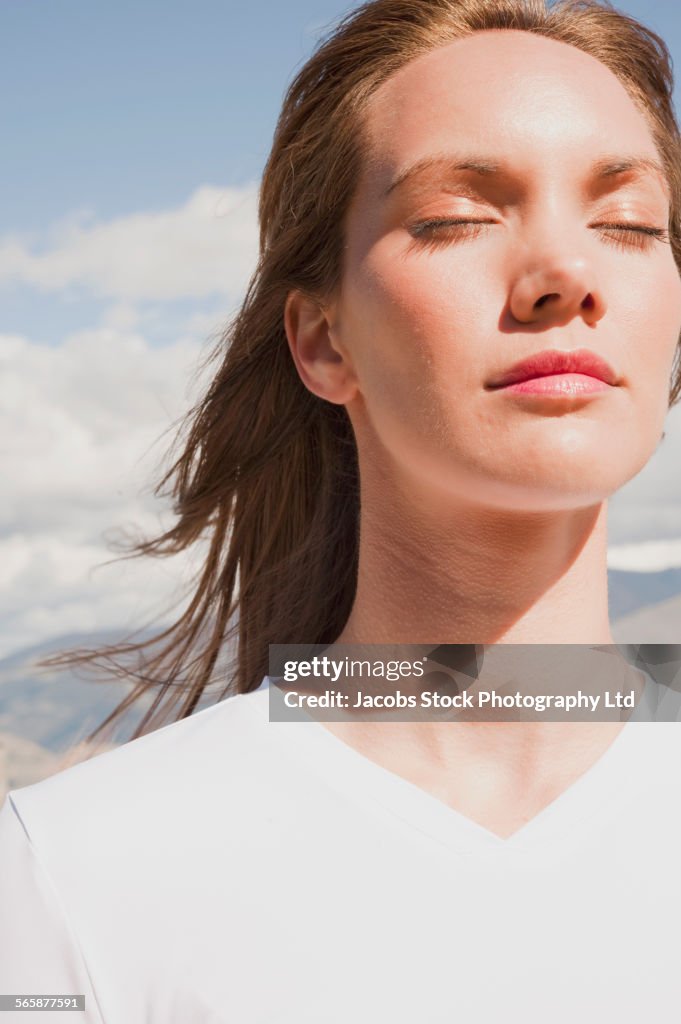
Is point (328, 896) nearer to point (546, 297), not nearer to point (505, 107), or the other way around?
point (546, 297)

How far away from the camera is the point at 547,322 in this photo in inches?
102

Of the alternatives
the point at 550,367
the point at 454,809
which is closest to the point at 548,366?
the point at 550,367

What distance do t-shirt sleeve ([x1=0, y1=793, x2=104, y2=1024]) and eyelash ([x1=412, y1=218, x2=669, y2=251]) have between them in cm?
170

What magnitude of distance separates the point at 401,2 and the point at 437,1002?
8.98ft

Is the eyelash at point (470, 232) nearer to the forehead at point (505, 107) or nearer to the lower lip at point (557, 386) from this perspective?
the forehead at point (505, 107)

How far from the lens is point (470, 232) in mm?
2730

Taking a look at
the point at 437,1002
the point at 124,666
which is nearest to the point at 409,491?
the point at 437,1002

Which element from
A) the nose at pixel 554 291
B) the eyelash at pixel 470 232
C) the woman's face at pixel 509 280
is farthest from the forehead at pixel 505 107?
the nose at pixel 554 291

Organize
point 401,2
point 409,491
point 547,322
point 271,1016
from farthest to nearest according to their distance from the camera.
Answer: point 401,2 < point 409,491 < point 547,322 < point 271,1016

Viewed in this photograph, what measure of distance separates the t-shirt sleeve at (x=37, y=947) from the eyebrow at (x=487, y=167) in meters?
1.86

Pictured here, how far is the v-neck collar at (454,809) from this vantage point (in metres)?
2.63

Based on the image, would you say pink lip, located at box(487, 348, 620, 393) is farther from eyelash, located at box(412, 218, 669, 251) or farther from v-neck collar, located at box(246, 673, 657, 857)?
v-neck collar, located at box(246, 673, 657, 857)

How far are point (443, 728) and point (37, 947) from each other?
1.06 m

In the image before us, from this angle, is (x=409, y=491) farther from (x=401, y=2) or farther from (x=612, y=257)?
(x=401, y=2)
